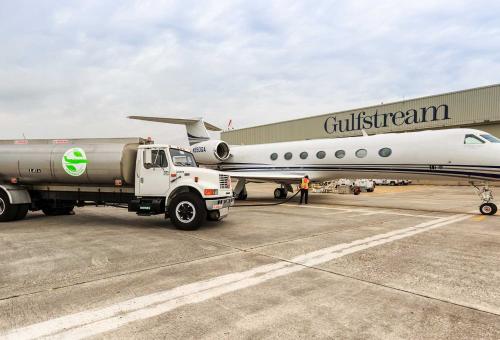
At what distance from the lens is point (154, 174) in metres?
8.74

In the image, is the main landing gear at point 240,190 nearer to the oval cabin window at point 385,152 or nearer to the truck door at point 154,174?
the oval cabin window at point 385,152

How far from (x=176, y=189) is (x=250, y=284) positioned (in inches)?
187

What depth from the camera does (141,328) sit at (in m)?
3.09

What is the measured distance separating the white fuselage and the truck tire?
9.20 metres

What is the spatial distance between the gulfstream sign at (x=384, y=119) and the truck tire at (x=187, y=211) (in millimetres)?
30432

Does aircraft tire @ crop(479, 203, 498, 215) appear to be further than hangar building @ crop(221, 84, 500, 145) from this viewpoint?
No

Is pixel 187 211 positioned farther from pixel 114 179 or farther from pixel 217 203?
pixel 114 179

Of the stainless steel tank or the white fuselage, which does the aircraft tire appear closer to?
the white fuselage

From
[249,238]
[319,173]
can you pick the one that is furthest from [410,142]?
[249,238]

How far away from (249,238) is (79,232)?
13.7 feet

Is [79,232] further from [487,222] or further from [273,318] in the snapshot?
[487,222]

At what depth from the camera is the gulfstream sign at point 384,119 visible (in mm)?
31594

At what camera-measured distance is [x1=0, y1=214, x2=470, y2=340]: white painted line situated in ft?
9.89

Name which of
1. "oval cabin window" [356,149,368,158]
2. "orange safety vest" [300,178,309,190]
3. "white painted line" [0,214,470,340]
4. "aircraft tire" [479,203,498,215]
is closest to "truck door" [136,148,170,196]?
"white painted line" [0,214,470,340]
